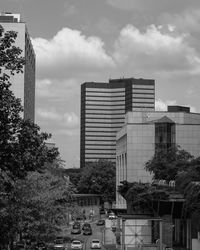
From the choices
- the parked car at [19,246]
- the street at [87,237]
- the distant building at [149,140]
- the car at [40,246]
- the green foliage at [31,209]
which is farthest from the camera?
the distant building at [149,140]

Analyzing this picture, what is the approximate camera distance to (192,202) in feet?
175

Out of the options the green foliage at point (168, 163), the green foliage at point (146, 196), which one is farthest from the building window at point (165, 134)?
the green foliage at point (146, 196)

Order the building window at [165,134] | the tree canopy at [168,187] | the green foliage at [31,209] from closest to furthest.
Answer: the green foliage at [31,209] → the tree canopy at [168,187] → the building window at [165,134]

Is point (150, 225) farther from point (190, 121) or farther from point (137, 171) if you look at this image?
point (190, 121)

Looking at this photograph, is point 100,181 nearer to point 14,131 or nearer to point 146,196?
point 146,196

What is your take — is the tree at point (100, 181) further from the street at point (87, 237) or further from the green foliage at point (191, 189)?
the green foliage at point (191, 189)

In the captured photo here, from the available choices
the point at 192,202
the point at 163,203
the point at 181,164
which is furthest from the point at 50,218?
the point at 181,164

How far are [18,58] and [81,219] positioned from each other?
132163 millimetres

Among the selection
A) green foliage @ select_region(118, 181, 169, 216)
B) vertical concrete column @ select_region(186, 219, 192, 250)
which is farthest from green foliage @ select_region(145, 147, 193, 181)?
vertical concrete column @ select_region(186, 219, 192, 250)

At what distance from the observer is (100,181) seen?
16912 centimetres

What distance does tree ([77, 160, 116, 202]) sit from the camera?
16650 cm

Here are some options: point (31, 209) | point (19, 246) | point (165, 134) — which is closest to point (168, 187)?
point (19, 246)

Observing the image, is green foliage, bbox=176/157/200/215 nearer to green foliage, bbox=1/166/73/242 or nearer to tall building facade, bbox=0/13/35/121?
green foliage, bbox=1/166/73/242

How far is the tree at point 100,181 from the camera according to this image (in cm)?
16650
